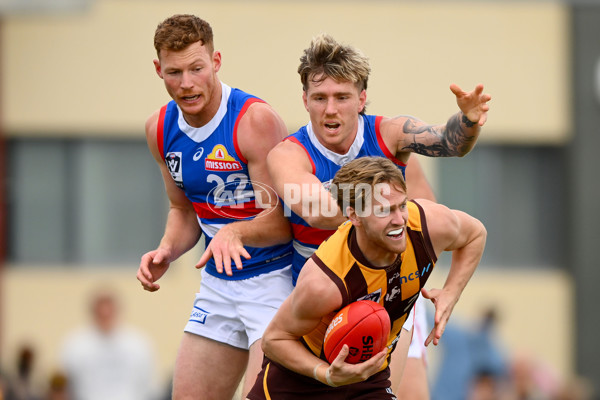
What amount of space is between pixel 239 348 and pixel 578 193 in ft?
36.3

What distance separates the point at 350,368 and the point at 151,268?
63.2 inches

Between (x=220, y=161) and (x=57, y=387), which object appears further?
(x=57, y=387)

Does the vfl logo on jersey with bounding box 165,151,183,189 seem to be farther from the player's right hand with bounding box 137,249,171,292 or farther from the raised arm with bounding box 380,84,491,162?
the raised arm with bounding box 380,84,491,162

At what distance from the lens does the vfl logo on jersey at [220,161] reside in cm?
629

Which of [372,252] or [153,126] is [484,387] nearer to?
[153,126]

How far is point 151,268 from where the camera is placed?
6449mm

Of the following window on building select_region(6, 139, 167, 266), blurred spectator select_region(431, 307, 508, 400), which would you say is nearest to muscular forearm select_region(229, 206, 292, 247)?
blurred spectator select_region(431, 307, 508, 400)

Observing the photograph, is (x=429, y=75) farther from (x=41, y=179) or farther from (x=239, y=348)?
(x=239, y=348)

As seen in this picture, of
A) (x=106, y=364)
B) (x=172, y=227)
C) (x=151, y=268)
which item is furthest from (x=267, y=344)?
(x=106, y=364)

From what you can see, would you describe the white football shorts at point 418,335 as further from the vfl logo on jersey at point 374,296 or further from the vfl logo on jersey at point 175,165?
the vfl logo on jersey at point 175,165

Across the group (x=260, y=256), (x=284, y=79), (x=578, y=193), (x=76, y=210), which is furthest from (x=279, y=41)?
(x=260, y=256)

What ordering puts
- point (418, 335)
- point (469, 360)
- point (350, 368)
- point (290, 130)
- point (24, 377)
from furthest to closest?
point (290, 130) → point (469, 360) → point (24, 377) → point (418, 335) → point (350, 368)

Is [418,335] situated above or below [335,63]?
below

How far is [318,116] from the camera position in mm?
6059
